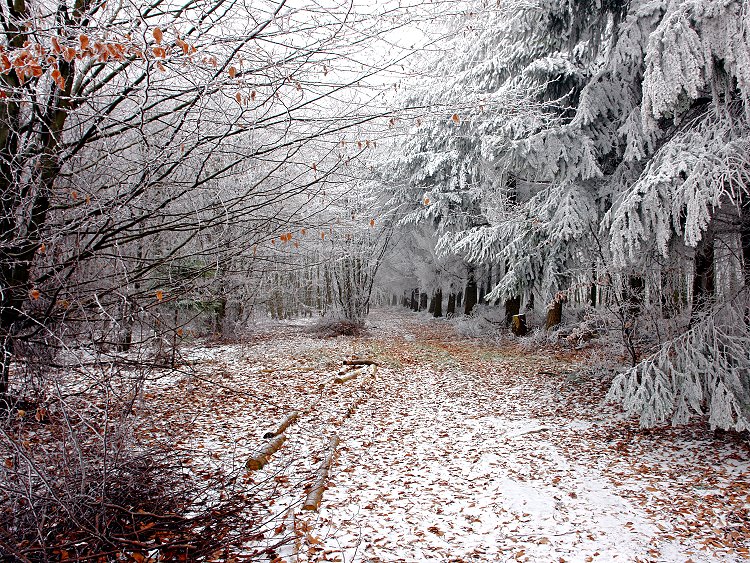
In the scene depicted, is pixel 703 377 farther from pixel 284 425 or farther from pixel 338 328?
pixel 338 328

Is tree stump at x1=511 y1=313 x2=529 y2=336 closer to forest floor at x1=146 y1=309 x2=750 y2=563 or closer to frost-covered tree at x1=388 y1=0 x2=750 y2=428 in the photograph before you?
frost-covered tree at x1=388 y1=0 x2=750 y2=428

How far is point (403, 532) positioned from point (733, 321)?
4584 mm

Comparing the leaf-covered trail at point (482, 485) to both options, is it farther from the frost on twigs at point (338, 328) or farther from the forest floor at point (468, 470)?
the frost on twigs at point (338, 328)

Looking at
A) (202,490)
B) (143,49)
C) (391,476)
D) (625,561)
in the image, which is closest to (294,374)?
(391,476)

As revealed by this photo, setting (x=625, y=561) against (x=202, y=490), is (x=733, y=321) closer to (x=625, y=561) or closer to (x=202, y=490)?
(x=625, y=561)

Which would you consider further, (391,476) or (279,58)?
(391,476)

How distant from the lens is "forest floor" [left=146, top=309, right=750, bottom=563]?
359 centimetres

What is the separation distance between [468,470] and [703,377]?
10.1 ft

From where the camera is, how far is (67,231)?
3.22 m

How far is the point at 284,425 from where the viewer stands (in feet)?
20.3

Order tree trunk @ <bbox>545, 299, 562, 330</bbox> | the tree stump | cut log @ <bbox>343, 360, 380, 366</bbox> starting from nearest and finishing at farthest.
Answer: cut log @ <bbox>343, 360, 380, 366</bbox> < tree trunk @ <bbox>545, 299, 562, 330</bbox> < the tree stump

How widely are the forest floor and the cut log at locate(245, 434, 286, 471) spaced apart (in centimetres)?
11

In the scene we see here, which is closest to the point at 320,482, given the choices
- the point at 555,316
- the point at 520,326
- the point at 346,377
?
the point at 346,377

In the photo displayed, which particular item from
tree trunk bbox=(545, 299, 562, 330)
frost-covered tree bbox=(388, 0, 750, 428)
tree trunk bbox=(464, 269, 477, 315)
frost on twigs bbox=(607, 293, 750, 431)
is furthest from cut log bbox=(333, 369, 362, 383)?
tree trunk bbox=(464, 269, 477, 315)
